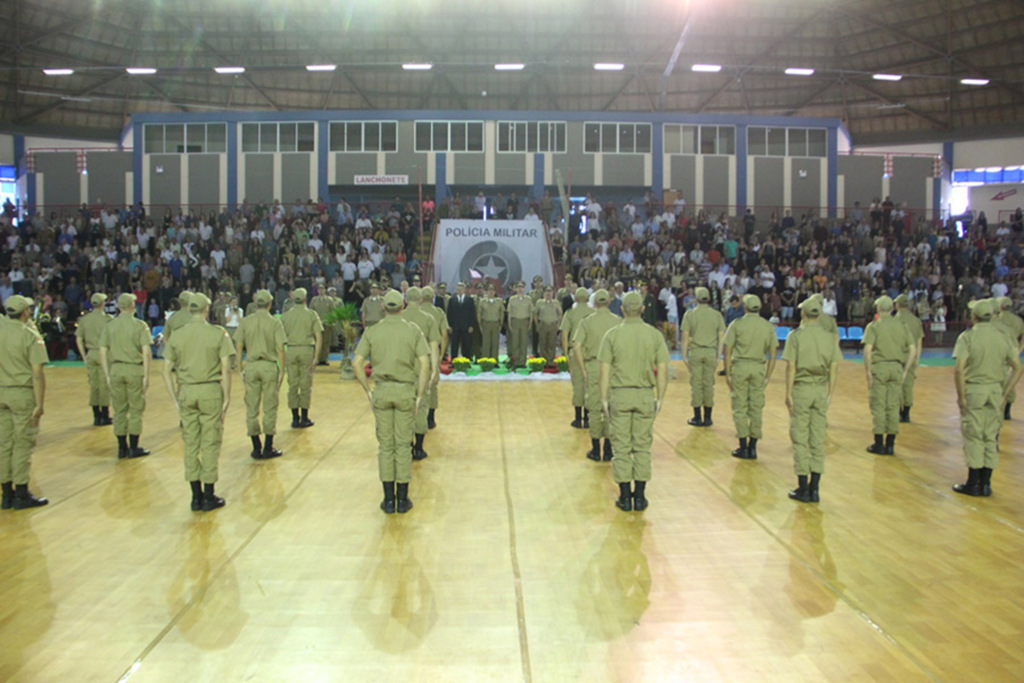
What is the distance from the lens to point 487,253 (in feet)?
81.5

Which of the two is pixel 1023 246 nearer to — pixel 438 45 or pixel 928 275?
pixel 928 275

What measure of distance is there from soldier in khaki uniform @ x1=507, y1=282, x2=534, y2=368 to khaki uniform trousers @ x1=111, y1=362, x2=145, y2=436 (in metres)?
9.77

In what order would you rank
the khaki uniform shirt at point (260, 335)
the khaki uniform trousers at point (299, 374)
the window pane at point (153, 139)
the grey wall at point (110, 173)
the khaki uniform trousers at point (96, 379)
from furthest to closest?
the grey wall at point (110, 173) < the window pane at point (153, 139) < the khaki uniform trousers at point (96, 379) < the khaki uniform trousers at point (299, 374) < the khaki uniform shirt at point (260, 335)

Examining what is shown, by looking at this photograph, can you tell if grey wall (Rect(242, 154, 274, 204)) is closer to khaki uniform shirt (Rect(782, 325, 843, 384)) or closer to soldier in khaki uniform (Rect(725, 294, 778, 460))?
soldier in khaki uniform (Rect(725, 294, 778, 460))

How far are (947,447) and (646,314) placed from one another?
9.05m

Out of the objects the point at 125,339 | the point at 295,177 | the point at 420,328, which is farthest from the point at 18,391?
the point at 295,177

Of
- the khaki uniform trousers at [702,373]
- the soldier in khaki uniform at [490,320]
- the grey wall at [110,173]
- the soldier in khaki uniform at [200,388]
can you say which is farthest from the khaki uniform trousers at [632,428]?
the grey wall at [110,173]

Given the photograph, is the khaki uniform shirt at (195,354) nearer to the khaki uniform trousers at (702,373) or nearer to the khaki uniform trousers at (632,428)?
the khaki uniform trousers at (632,428)

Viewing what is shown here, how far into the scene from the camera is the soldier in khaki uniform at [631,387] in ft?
23.8

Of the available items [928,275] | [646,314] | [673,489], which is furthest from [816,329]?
[928,275]

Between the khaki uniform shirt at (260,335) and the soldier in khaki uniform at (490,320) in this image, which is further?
the soldier in khaki uniform at (490,320)

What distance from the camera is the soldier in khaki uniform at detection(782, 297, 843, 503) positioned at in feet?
25.5

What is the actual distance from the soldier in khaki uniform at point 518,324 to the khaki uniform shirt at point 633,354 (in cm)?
1085

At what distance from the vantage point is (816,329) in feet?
26.0
